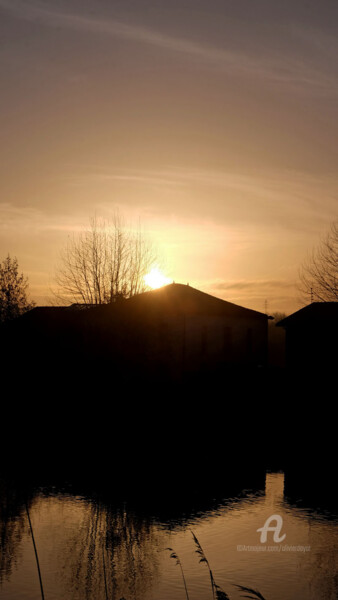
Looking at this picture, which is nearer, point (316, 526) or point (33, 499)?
point (316, 526)

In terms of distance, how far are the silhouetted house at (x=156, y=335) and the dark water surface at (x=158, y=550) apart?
81.0 ft

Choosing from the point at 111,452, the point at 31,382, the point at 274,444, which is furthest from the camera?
the point at 31,382

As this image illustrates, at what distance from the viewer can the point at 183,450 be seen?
21250mm

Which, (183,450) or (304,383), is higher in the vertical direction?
(304,383)

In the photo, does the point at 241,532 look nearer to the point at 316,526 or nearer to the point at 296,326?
the point at 316,526

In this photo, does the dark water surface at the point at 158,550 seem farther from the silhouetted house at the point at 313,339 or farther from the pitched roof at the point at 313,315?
the pitched roof at the point at 313,315

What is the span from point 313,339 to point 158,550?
28669 millimetres

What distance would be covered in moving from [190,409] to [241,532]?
788 inches

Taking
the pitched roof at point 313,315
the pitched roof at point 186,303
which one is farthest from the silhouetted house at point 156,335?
the pitched roof at point 313,315

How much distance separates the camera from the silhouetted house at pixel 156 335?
39.4m

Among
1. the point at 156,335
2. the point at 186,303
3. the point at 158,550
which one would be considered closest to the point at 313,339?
the point at 186,303

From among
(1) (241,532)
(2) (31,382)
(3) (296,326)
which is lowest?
(1) (241,532)

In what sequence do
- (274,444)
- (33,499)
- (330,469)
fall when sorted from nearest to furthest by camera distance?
1. (33,499)
2. (330,469)
3. (274,444)

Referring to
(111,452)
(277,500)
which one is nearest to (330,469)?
(277,500)
